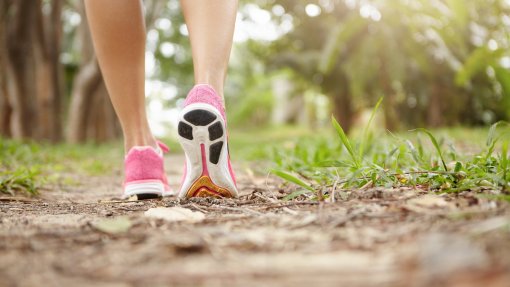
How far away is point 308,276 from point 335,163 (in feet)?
2.85

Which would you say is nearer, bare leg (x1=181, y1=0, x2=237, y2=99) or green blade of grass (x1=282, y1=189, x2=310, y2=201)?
green blade of grass (x1=282, y1=189, x2=310, y2=201)

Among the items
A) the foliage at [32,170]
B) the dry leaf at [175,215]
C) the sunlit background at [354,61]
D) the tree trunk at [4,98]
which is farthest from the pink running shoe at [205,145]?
the tree trunk at [4,98]

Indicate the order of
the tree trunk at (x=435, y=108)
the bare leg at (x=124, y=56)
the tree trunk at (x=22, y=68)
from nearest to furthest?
the bare leg at (x=124, y=56) → the tree trunk at (x=22, y=68) → the tree trunk at (x=435, y=108)

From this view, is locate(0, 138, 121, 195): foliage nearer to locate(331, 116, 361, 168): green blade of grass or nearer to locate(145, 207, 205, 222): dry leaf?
locate(145, 207, 205, 222): dry leaf

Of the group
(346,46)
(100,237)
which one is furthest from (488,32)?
(100,237)

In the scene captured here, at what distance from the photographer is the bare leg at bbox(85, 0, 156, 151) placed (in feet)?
5.06

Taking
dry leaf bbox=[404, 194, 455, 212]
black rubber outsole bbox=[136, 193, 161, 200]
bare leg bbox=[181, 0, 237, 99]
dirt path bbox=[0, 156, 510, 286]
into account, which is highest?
bare leg bbox=[181, 0, 237, 99]

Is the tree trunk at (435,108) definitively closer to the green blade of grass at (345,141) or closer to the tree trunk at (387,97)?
the tree trunk at (387,97)

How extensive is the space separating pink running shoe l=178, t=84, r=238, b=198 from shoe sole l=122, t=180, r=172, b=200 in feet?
0.83

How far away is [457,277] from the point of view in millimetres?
529

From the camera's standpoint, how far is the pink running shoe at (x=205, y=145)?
1.31 meters

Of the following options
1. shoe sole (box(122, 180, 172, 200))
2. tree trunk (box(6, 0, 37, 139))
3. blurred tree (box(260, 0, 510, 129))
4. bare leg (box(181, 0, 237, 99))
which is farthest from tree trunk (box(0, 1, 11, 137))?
bare leg (box(181, 0, 237, 99))

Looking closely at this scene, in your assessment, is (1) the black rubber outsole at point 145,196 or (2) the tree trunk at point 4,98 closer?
(1) the black rubber outsole at point 145,196

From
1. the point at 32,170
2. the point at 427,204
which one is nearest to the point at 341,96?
the point at 32,170
